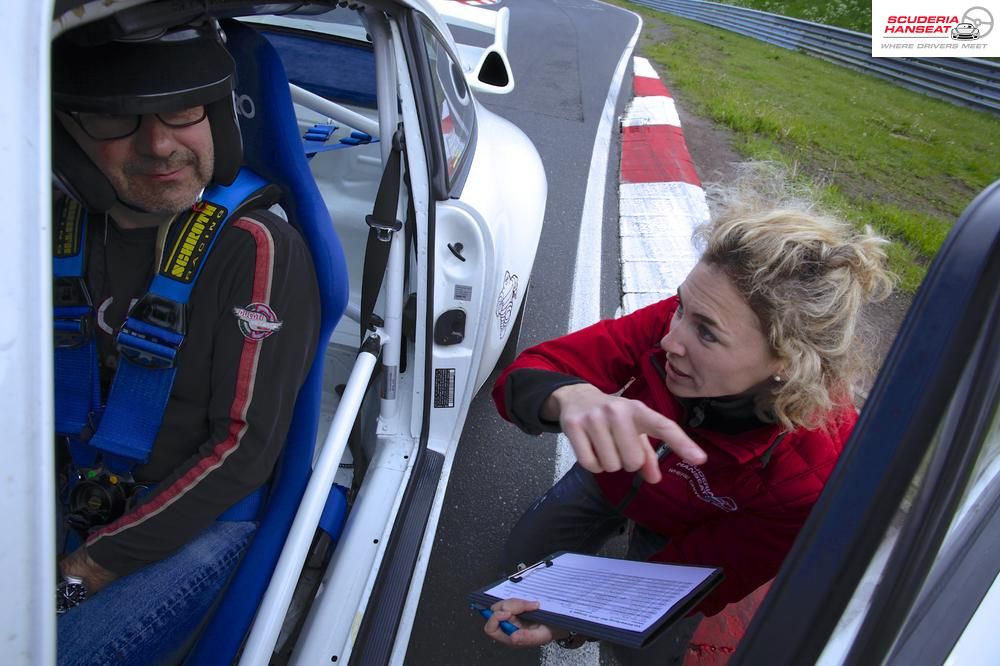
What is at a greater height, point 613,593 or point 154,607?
point 613,593

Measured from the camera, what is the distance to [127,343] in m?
1.31

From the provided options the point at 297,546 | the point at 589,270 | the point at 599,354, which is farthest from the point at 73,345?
the point at 589,270

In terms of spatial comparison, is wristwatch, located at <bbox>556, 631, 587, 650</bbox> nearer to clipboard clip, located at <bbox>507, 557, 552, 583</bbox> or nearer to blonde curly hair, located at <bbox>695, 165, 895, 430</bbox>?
clipboard clip, located at <bbox>507, 557, 552, 583</bbox>

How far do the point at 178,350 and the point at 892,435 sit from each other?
130cm

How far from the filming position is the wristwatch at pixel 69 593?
1.35m

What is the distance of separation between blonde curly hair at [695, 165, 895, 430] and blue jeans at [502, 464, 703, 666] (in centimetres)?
80

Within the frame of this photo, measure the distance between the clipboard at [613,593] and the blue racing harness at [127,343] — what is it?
2.88ft

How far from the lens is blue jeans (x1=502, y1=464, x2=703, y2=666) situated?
6.70 ft

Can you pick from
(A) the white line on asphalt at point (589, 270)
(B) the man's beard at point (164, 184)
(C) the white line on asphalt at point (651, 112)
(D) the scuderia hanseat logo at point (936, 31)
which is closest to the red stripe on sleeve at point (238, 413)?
(B) the man's beard at point (164, 184)

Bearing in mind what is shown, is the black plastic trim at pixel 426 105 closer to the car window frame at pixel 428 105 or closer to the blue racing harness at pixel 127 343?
the car window frame at pixel 428 105

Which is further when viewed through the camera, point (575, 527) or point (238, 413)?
point (575, 527)

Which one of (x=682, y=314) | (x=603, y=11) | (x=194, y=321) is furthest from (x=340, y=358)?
(x=603, y=11)

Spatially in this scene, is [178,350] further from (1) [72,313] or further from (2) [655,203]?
(2) [655,203]

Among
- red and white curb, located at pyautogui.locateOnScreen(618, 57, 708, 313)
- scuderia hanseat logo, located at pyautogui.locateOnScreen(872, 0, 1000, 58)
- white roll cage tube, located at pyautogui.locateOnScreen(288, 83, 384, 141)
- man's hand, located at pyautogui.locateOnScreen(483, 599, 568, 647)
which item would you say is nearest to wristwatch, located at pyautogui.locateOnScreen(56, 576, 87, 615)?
man's hand, located at pyautogui.locateOnScreen(483, 599, 568, 647)
